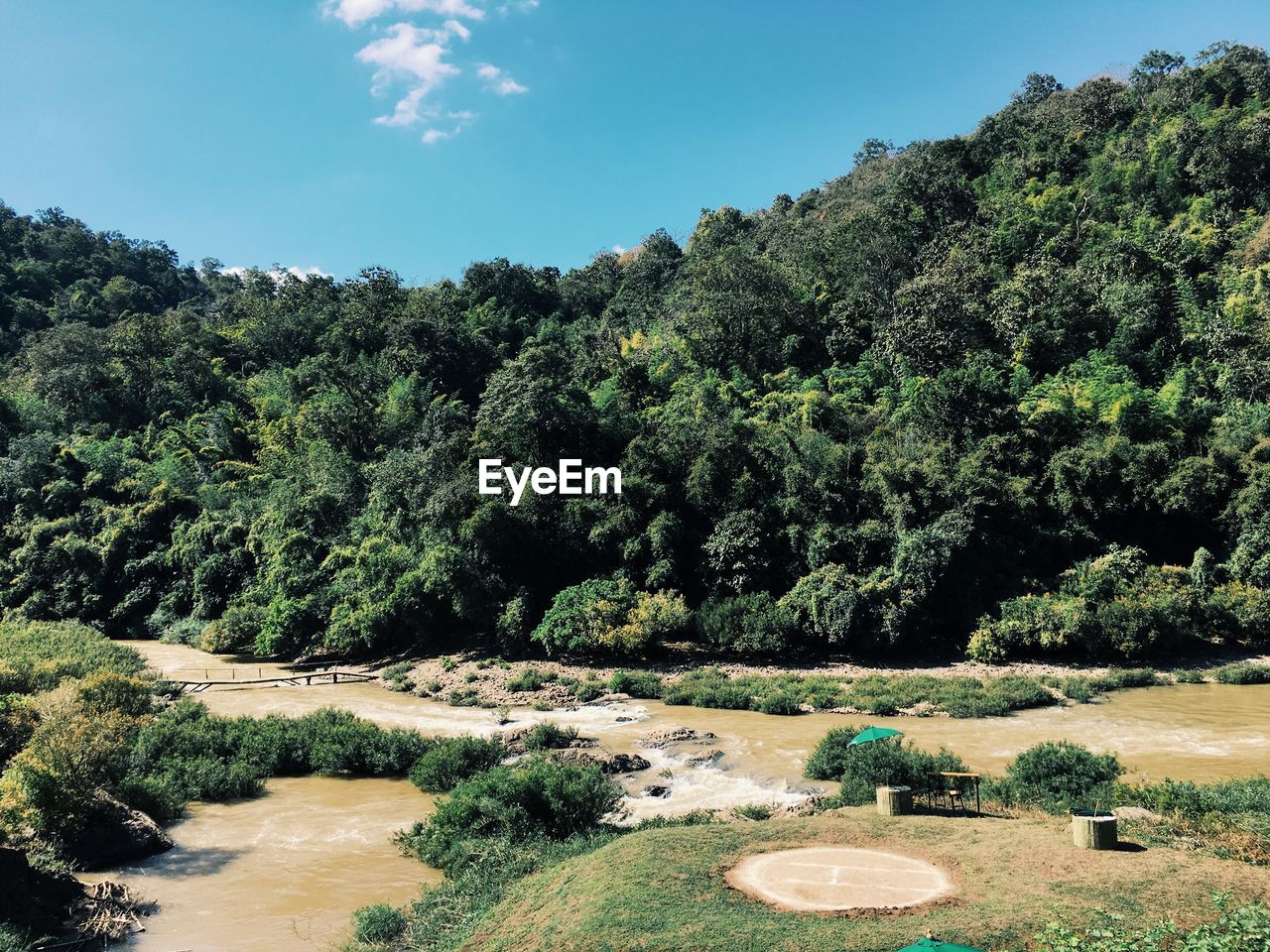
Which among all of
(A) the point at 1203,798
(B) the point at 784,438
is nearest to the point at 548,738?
(A) the point at 1203,798

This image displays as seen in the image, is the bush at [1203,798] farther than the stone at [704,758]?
No

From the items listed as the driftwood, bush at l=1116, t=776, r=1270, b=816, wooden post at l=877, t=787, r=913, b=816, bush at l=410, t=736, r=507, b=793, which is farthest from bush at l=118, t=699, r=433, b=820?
Result: bush at l=1116, t=776, r=1270, b=816

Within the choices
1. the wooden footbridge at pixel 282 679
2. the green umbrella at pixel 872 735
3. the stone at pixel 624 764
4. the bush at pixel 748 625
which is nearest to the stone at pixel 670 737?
the stone at pixel 624 764

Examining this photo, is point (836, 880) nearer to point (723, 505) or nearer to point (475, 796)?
point (475, 796)

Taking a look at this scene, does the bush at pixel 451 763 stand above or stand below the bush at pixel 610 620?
below

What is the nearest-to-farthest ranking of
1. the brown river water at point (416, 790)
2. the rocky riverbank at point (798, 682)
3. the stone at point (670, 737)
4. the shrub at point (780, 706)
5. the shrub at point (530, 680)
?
the brown river water at point (416, 790)
the stone at point (670, 737)
the rocky riverbank at point (798, 682)
the shrub at point (780, 706)
the shrub at point (530, 680)

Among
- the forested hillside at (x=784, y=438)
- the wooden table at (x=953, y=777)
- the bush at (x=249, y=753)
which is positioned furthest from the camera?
the forested hillside at (x=784, y=438)

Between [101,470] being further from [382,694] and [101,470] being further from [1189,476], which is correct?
[1189,476]

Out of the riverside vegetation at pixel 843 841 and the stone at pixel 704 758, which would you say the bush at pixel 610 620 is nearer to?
the stone at pixel 704 758
